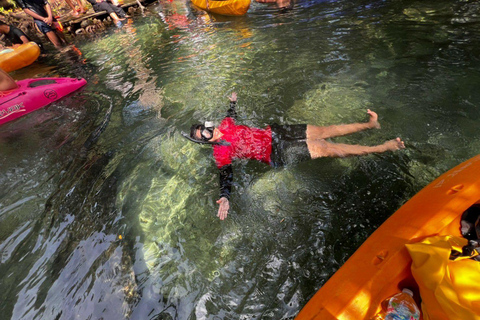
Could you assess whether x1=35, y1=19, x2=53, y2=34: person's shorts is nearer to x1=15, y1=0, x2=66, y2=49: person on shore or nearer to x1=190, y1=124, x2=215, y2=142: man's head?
x1=15, y1=0, x2=66, y2=49: person on shore

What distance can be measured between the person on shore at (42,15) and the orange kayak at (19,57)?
1333 mm

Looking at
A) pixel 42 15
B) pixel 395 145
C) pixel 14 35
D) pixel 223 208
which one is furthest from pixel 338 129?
pixel 14 35

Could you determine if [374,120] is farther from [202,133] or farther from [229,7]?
[229,7]

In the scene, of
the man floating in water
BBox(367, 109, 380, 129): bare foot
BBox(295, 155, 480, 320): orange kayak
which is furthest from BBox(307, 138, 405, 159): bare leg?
BBox(295, 155, 480, 320): orange kayak

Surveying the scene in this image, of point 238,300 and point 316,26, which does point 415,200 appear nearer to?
point 238,300

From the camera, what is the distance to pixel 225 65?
631 centimetres

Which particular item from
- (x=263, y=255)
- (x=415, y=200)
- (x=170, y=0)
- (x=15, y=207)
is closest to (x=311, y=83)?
(x=415, y=200)

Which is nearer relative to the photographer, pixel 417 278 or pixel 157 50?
pixel 417 278

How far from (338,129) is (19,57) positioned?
1154 centimetres

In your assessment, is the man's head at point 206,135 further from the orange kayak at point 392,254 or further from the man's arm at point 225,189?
the orange kayak at point 392,254

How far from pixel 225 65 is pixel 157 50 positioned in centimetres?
345

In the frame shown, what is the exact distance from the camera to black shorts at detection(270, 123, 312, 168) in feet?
10.9

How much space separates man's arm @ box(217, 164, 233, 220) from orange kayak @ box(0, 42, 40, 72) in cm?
1056

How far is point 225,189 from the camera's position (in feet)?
9.71
